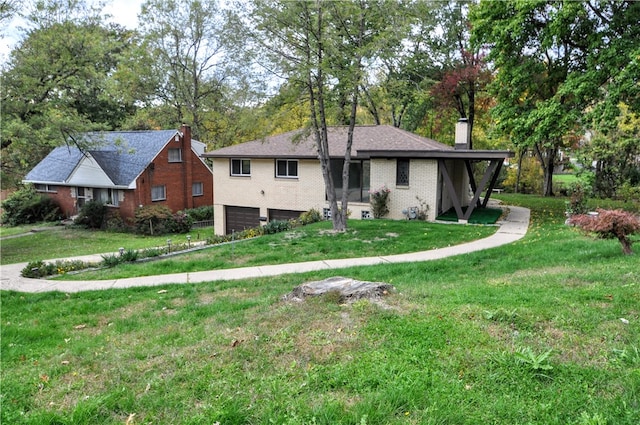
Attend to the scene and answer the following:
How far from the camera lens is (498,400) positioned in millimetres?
3387

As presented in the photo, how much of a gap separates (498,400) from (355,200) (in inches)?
637

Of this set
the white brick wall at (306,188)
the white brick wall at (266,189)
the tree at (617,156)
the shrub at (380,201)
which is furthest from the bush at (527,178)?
the white brick wall at (266,189)

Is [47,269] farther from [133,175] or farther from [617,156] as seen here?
[617,156]

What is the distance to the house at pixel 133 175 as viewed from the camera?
25406 mm

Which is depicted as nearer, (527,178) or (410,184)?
(410,184)

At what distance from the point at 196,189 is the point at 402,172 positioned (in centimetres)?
1614

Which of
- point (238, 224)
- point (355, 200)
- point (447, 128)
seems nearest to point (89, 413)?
point (355, 200)

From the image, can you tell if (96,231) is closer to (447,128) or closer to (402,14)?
(402,14)

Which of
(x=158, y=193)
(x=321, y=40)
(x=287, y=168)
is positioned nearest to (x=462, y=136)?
(x=287, y=168)

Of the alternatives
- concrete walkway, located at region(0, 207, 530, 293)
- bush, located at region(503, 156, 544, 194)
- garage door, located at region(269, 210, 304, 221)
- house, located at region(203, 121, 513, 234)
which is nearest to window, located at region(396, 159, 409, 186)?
house, located at region(203, 121, 513, 234)

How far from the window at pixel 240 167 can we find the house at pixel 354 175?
49 millimetres

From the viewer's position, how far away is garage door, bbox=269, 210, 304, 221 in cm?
2088

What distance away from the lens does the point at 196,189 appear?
29.3m

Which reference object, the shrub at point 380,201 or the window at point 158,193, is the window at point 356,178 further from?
the window at point 158,193
